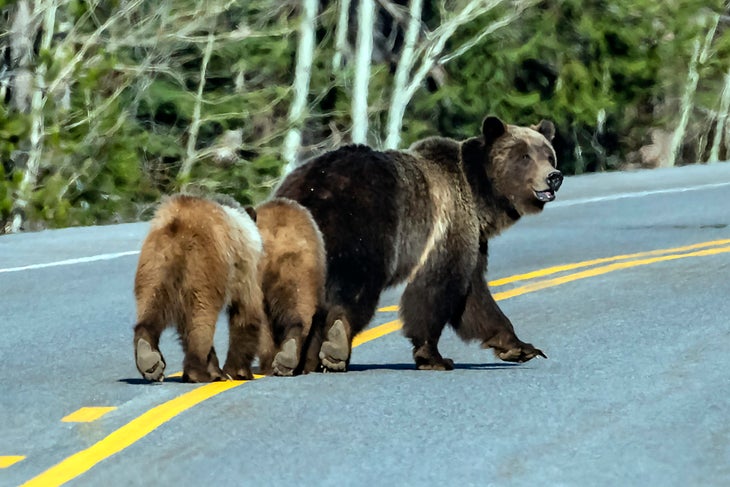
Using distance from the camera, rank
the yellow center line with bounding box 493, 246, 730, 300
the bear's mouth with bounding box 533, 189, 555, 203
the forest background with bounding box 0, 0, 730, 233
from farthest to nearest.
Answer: the forest background with bounding box 0, 0, 730, 233 → the yellow center line with bounding box 493, 246, 730, 300 → the bear's mouth with bounding box 533, 189, 555, 203

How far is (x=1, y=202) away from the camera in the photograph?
1886cm

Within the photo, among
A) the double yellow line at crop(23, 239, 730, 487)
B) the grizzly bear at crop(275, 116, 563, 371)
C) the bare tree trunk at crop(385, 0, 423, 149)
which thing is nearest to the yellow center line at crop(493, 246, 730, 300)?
the double yellow line at crop(23, 239, 730, 487)

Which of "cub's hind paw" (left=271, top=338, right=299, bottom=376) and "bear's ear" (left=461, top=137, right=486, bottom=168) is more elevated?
"bear's ear" (left=461, top=137, right=486, bottom=168)

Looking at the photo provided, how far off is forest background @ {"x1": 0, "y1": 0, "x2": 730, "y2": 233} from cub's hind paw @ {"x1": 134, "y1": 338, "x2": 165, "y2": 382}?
1164 cm

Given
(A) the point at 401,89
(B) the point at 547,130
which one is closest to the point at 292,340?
(B) the point at 547,130

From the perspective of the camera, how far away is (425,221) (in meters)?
8.93

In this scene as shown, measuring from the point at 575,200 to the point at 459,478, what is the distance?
1276 centimetres

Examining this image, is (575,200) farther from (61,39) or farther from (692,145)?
(692,145)

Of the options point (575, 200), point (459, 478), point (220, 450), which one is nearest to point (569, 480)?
point (459, 478)

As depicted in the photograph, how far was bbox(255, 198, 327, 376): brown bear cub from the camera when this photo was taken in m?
8.28

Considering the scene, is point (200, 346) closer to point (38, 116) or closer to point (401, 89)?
point (38, 116)

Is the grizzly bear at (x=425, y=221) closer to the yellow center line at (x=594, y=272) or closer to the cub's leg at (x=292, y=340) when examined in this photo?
the cub's leg at (x=292, y=340)

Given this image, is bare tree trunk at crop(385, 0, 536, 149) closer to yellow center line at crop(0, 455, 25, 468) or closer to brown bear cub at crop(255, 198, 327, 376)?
brown bear cub at crop(255, 198, 327, 376)

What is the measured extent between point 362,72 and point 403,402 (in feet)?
62.0
